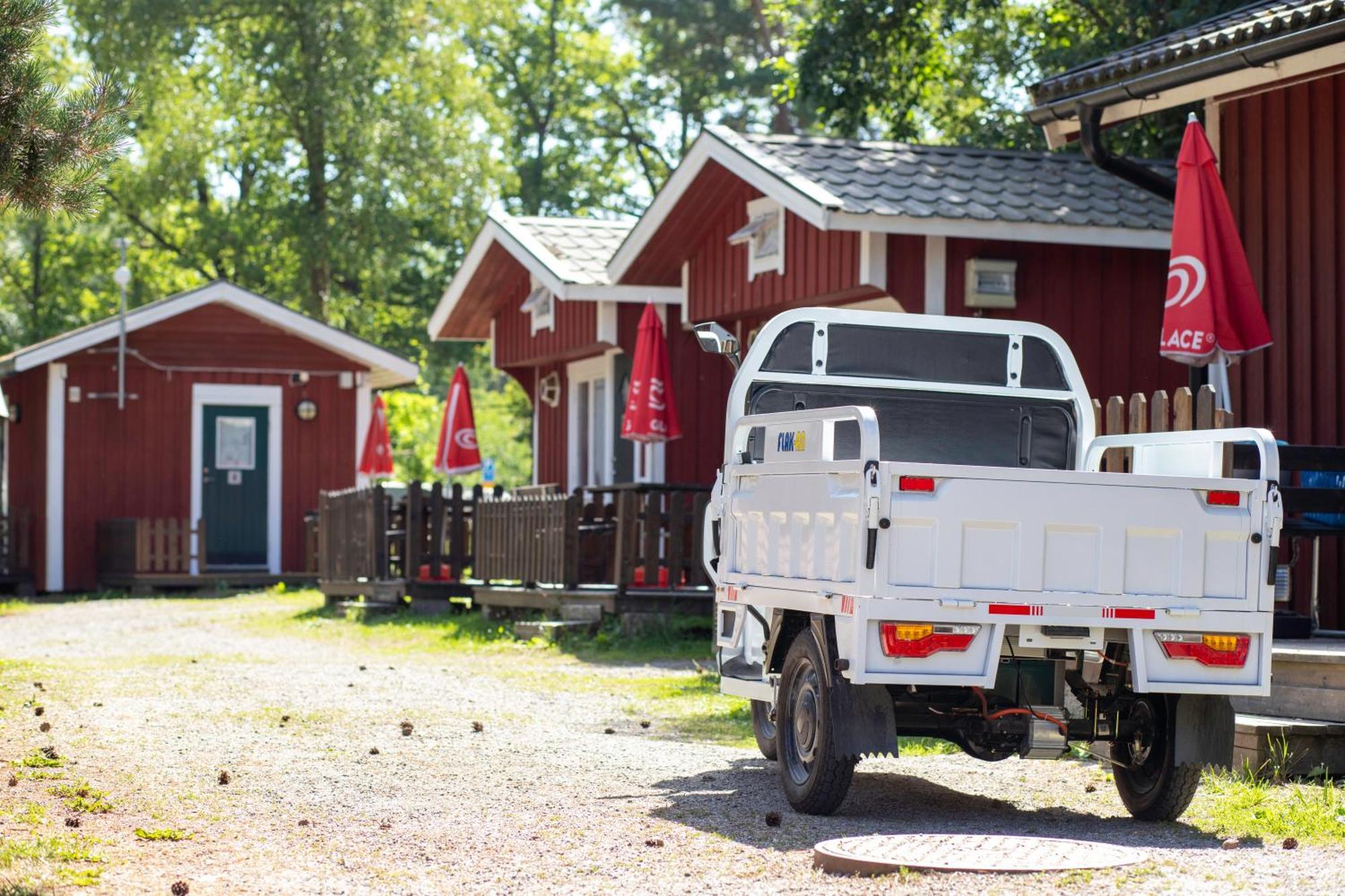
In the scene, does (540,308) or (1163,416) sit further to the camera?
(540,308)

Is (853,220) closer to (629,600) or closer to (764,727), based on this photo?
(629,600)

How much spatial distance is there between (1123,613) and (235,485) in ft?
66.9

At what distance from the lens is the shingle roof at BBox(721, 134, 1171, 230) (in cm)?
1402

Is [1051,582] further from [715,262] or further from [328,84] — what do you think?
[328,84]

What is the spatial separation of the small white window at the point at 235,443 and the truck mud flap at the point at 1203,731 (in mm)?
20242

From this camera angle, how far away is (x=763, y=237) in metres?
16.3

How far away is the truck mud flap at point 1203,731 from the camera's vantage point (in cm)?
679

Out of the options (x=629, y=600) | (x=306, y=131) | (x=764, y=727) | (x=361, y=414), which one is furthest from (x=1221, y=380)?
(x=306, y=131)

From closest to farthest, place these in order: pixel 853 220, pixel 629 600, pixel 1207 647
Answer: pixel 1207 647 → pixel 853 220 → pixel 629 600

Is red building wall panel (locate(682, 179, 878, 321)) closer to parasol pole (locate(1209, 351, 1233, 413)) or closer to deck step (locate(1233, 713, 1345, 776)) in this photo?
parasol pole (locate(1209, 351, 1233, 413))

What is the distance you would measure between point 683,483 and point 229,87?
24115 mm

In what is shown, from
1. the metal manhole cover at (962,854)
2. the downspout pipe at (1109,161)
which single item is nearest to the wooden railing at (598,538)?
the downspout pipe at (1109,161)

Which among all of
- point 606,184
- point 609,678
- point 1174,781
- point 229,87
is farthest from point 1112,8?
point 606,184

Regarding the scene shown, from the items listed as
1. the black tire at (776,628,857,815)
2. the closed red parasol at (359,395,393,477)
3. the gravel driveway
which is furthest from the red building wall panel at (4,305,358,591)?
the black tire at (776,628,857,815)
